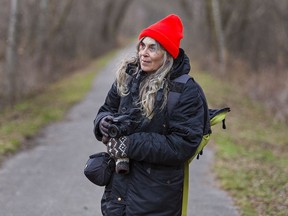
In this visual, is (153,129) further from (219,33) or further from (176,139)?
(219,33)

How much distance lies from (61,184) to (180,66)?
429 cm

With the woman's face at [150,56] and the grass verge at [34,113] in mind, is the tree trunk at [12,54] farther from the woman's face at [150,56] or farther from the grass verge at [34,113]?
the woman's face at [150,56]

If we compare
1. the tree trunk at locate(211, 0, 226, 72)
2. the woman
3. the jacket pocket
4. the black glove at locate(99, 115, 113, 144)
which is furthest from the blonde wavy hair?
the tree trunk at locate(211, 0, 226, 72)

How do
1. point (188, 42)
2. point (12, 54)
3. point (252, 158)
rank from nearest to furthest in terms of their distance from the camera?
point (252, 158) < point (12, 54) < point (188, 42)

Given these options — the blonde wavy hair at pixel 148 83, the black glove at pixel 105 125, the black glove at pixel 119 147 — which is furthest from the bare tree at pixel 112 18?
the black glove at pixel 119 147

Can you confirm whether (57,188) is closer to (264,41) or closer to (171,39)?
(171,39)

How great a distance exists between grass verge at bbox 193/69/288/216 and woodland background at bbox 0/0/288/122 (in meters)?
1.12

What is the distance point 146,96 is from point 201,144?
572 mm

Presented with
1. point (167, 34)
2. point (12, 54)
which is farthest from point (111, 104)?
point (12, 54)

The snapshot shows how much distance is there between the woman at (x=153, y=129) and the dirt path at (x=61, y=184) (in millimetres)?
966

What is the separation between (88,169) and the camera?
3885mm

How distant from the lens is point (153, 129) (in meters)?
3.70

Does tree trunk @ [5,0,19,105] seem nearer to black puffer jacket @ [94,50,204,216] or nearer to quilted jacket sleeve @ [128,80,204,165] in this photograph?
black puffer jacket @ [94,50,204,216]

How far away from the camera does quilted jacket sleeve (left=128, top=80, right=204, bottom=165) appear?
358 centimetres
